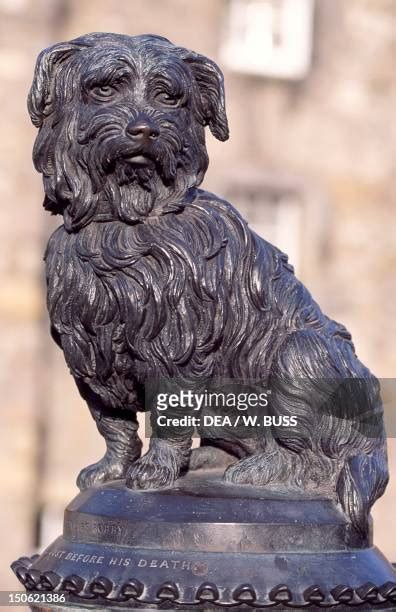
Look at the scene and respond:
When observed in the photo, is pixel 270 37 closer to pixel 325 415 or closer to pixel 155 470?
pixel 325 415

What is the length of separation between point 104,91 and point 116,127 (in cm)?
14

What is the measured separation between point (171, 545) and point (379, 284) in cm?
1062

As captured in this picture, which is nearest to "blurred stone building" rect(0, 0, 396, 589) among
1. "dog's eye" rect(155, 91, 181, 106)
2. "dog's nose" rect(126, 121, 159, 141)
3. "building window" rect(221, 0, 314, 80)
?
"building window" rect(221, 0, 314, 80)

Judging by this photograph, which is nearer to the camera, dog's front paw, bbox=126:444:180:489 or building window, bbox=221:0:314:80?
dog's front paw, bbox=126:444:180:489

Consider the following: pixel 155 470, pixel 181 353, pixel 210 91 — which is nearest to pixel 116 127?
pixel 210 91

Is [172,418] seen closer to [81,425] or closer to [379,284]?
[81,425]

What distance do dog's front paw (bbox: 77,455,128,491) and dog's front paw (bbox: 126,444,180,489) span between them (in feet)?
0.82

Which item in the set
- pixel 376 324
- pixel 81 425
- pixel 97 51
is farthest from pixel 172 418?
pixel 376 324

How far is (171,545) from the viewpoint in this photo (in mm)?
3629

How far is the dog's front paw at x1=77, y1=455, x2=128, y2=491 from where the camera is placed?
4.11 metres

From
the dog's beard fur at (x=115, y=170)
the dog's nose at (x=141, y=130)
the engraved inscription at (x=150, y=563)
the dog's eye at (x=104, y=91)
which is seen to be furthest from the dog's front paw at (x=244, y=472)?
the dog's eye at (x=104, y=91)

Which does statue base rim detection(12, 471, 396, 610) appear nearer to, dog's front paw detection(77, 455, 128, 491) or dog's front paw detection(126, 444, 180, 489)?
dog's front paw detection(126, 444, 180, 489)

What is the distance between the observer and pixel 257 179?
1367 centimetres

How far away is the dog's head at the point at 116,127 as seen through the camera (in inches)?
147
